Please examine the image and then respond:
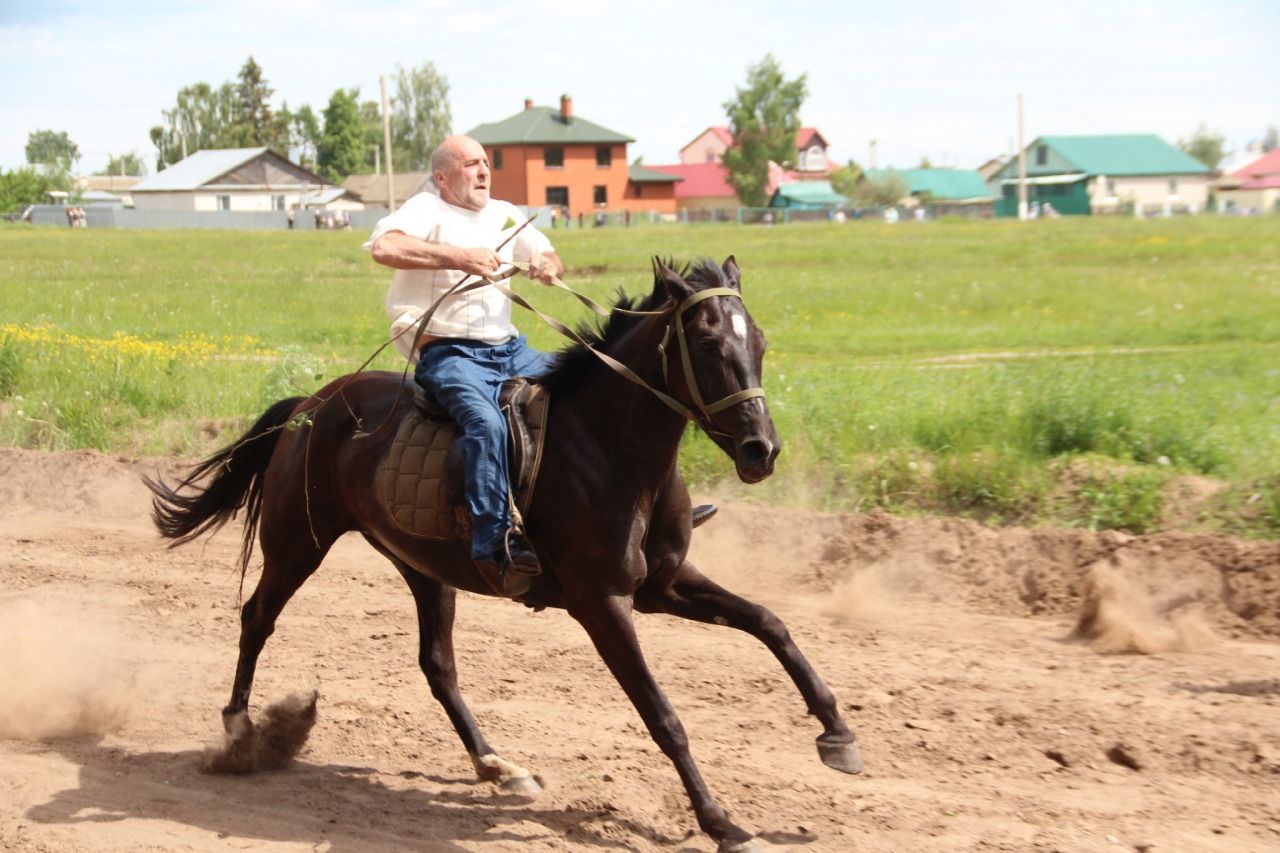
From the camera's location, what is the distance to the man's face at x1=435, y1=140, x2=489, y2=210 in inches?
234

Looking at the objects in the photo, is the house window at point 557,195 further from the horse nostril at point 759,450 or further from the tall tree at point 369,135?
the horse nostril at point 759,450

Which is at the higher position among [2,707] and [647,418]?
[647,418]

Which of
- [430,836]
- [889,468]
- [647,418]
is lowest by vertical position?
[430,836]

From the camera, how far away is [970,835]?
17.6ft

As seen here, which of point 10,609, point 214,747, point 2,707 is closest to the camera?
point 214,747

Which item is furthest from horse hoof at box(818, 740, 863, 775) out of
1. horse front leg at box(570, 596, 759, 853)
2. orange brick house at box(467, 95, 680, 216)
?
orange brick house at box(467, 95, 680, 216)

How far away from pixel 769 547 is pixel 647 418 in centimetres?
478

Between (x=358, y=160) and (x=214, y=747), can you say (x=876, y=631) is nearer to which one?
(x=214, y=747)

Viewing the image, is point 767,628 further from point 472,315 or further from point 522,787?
point 472,315

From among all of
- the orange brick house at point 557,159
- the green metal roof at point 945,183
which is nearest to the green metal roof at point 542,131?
the orange brick house at point 557,159

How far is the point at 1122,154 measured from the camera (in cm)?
11106

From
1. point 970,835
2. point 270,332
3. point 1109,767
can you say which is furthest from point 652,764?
point 270,332

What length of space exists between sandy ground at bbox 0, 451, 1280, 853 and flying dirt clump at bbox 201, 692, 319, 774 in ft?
0.39

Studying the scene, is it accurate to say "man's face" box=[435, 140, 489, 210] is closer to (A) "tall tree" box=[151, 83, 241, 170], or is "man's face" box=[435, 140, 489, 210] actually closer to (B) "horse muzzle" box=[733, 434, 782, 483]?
(B) "horse muzzle" box=[733, 434, 782, 483]
